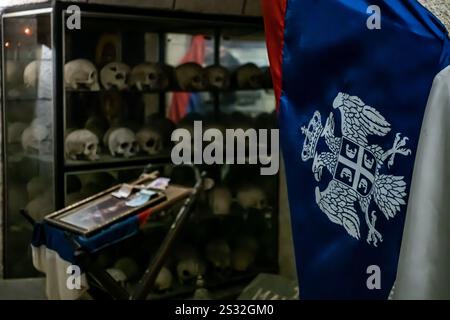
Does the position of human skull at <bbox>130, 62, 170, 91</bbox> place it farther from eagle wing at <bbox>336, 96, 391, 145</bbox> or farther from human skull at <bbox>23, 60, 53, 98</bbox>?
eagle wing at <bbox>336, 96, 391, 145</bbox>

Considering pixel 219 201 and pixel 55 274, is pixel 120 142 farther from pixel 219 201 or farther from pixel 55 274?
pixel 55 274

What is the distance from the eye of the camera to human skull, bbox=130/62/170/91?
313 centimetres

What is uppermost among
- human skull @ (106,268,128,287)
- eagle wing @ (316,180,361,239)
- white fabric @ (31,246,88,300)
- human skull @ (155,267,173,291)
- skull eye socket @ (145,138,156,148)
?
skull eye socket @ (145,138,156,148)

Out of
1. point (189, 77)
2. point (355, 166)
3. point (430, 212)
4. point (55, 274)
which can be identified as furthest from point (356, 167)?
point (189, 77)

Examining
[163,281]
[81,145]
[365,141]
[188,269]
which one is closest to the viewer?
[365,141]

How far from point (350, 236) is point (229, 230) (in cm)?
273

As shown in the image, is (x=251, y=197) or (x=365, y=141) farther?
(x=251, y=197)

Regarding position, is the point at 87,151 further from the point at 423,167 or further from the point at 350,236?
→ the point at 423,167

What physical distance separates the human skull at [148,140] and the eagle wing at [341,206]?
221 cm

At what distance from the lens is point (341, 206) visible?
103cm

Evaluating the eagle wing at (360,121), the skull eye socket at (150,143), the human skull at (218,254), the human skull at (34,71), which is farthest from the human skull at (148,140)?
the eagle wing at (360,121)

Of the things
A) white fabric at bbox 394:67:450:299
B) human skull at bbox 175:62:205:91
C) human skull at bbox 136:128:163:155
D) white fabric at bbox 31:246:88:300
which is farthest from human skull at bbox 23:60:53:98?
white fabric at bbox 394:67:450:299

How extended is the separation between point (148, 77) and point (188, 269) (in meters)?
1.18

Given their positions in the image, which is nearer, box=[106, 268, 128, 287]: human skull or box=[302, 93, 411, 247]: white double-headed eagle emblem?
box=[302, 93, 411, 247]: white double-headed eagle emblem
